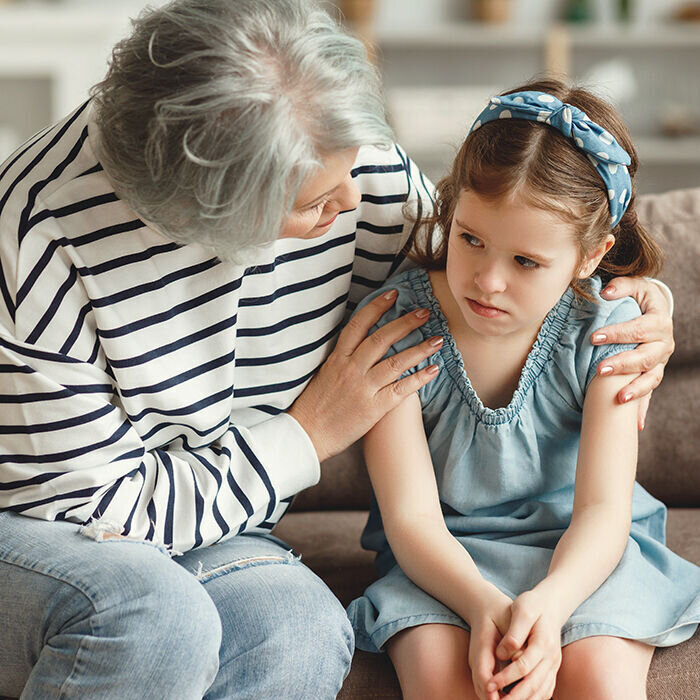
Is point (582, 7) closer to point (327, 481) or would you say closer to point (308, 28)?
point (327, 481)

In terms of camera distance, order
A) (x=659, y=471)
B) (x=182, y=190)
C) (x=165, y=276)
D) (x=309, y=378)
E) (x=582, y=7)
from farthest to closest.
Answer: (x=582, y=7), (x=659, y=471), (x=309, y=378), (x=165, y=276), (x=182, y=190)

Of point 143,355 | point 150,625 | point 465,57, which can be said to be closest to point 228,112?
point 143,355

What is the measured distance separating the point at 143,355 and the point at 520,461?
549 millimetres

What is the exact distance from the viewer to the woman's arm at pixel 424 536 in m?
1.16

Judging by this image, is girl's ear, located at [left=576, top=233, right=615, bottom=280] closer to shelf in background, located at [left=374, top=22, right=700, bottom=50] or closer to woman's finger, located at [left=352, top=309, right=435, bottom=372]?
woman's finger, located at [left=352, top=309, right=435, bottom=372]

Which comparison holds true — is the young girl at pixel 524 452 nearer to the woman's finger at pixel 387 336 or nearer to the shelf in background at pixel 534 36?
the woman's finger at pixel 387 336

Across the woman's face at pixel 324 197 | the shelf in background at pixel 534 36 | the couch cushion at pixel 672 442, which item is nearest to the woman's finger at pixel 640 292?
the couch cushion at pixel 672 442

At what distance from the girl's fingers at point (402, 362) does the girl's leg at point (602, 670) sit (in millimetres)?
431

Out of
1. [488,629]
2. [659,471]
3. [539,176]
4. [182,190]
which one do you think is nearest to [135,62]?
[182,190]

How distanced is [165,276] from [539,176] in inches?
19.5

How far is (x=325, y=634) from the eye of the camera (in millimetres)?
1167

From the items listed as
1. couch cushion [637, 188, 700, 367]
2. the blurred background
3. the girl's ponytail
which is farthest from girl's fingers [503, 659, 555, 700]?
the blurred background

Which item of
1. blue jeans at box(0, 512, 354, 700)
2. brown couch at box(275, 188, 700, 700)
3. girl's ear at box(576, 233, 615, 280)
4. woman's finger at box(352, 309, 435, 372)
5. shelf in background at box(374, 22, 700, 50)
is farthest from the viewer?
shelf in background at box(374, 22, 700, 50)

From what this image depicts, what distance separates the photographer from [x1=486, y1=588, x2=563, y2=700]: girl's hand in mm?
1102
